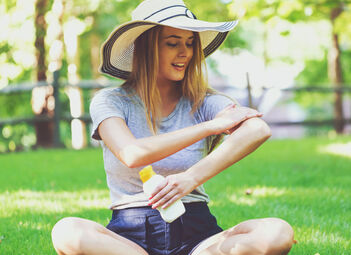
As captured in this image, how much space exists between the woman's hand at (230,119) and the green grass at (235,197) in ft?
2.91

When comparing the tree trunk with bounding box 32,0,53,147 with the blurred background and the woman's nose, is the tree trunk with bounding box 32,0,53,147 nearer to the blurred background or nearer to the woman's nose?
the blurred background

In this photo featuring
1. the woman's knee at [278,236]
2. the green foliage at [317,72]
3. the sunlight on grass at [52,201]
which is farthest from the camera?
the green foliage at [317,72]

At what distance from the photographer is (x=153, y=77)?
267 cm

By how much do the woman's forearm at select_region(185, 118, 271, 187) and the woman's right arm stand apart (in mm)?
79

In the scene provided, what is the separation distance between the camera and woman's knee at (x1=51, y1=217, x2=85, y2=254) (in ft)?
7.24

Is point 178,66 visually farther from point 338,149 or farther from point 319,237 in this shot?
point 338,149

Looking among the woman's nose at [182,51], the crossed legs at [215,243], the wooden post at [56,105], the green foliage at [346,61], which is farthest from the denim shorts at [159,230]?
the green foliage at [346,61]

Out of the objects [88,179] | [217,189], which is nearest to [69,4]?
[88,179]

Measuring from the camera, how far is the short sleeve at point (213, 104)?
2.66 meters

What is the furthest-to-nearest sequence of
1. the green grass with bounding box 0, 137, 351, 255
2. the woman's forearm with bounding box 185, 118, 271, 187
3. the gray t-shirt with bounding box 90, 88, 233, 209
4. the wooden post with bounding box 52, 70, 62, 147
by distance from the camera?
the wooden post with bounding box 52, 70, 62, 147, the green grass with bounding box 0, 137, 351, 255, the gray t-shirt with bounding box 90, 88, 233, 209, the woman's forearm with bounding box 185, 118, 271, 187

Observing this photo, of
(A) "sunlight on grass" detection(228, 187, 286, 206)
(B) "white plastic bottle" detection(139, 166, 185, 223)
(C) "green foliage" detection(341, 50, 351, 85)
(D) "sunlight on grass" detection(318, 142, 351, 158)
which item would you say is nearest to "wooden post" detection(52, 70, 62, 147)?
(D) "sunlight on grass" detection(318, 142, 351, 158)

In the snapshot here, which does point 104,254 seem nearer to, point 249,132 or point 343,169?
point 249,132

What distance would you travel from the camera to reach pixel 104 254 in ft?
7.32

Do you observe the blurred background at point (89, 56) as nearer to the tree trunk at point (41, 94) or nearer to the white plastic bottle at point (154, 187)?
the tree trunk at point (41, 94)
